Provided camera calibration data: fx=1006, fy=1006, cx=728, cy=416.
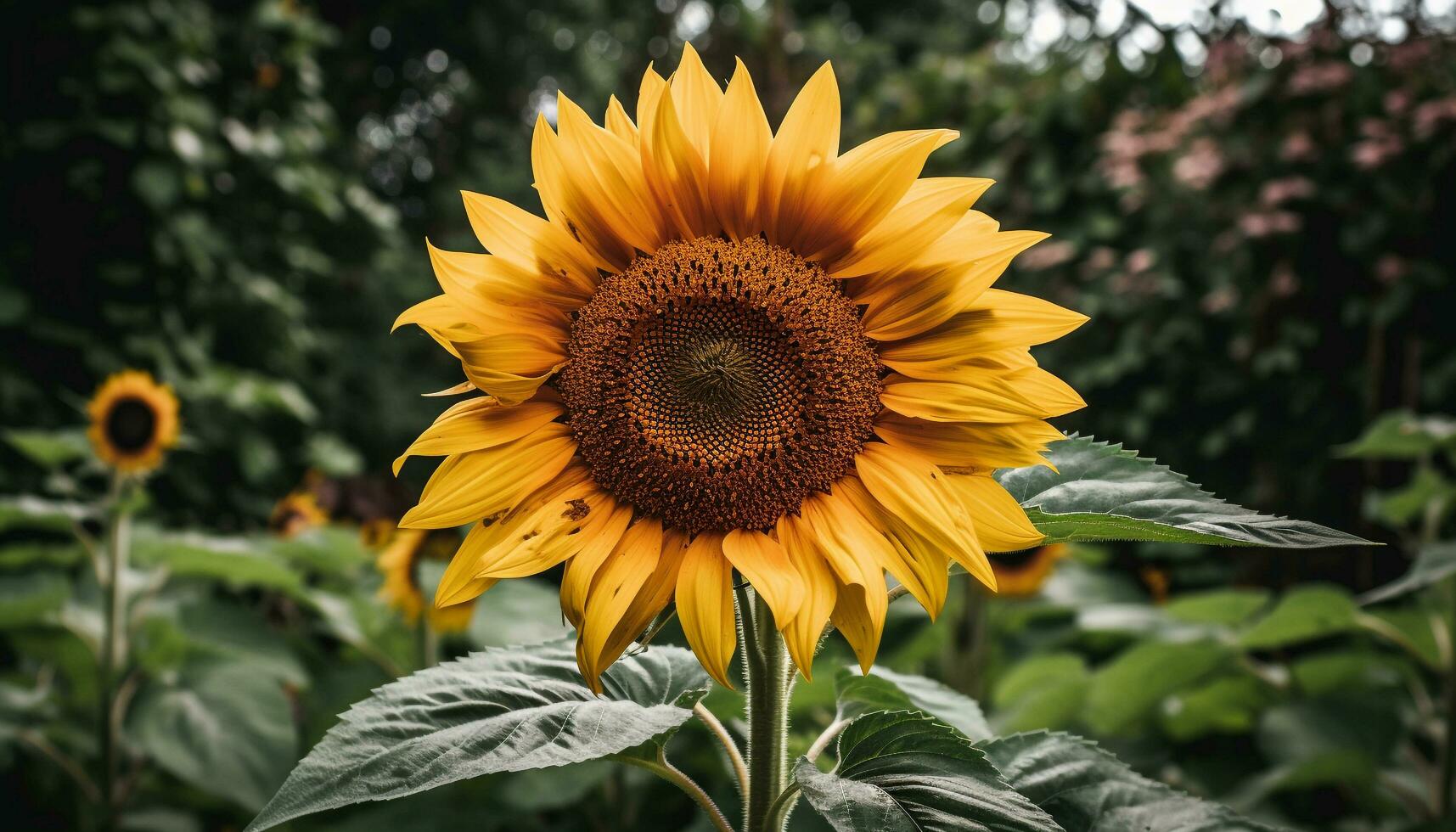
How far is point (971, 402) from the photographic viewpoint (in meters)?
0.87

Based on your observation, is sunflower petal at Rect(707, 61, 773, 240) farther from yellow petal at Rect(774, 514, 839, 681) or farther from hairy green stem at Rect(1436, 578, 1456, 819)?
hairy green stem at Rect(1436, 578, 1456, 819)

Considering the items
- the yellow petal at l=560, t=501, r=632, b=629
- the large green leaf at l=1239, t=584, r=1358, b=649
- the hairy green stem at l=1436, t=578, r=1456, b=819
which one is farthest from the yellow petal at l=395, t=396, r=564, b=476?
the hairy green stem at l=1436, t=578, r=1456, b=819

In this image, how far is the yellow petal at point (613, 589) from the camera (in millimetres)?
816

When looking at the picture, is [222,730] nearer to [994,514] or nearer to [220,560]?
[220,560]

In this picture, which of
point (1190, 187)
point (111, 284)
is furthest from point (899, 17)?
point (111, 284)

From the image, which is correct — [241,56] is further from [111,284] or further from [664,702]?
[664,702]

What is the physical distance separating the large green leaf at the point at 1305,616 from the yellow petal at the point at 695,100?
1.71 metres

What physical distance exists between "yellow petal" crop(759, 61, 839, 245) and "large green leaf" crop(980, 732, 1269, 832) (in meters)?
0.54

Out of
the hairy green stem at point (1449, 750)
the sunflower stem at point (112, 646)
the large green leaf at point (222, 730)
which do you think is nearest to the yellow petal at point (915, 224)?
the large green leaf at point (222, 730)

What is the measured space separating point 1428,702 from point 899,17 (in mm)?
12389

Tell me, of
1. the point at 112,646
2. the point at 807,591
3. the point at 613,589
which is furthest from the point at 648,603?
the point at 112,646

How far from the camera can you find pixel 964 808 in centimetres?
74

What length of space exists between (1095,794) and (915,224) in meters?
0.54

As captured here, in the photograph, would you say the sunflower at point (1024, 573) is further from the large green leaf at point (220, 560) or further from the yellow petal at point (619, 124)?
the yellow petal at point (619, 124)
